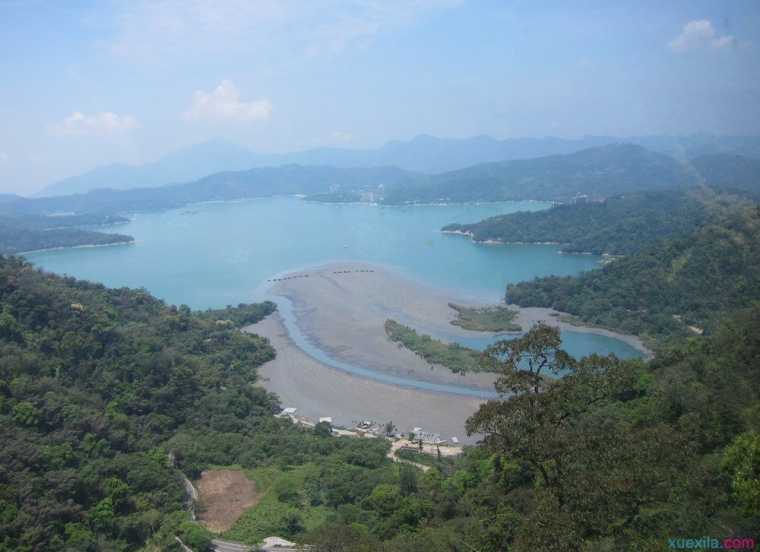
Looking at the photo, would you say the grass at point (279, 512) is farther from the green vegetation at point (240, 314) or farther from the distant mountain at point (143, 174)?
the distant mountain at point (143, 174)

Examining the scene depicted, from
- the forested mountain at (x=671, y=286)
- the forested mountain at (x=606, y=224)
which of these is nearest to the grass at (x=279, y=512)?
the forested mountain at (x=671, y=286)

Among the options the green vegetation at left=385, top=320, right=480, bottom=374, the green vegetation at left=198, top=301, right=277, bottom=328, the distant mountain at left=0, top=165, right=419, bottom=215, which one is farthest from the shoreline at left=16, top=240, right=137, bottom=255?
the green vegetation at left=385, top=320, right=480, bottom=374

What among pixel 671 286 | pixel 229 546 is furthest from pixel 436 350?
pixel 229 546

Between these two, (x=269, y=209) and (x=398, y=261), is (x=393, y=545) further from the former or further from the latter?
(x=269, y=209)

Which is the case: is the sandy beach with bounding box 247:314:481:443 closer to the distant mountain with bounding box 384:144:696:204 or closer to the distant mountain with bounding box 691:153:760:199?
the distant mountain with bounding box 691:153:760:199

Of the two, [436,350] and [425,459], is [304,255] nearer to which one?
[436,350]

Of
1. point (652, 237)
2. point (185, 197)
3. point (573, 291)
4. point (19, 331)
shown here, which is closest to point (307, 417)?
point (19, 331)
